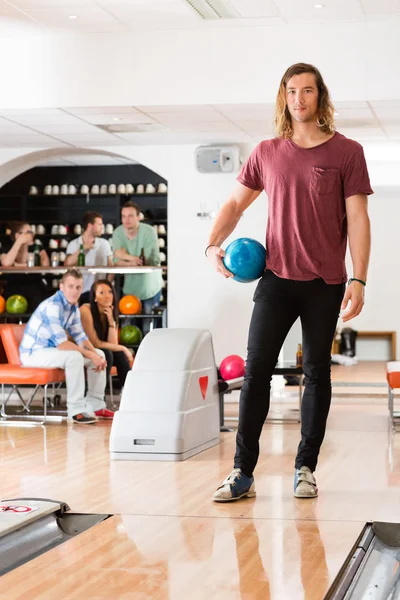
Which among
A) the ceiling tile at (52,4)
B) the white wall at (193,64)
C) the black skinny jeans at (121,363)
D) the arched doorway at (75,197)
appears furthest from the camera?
the arched doorway at (75,197)

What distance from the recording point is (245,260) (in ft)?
12.6

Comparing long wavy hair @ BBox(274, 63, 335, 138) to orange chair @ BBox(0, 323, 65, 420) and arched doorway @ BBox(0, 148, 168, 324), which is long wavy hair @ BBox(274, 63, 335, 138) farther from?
arched doorway @ BBox(0, 148, 168, 324)

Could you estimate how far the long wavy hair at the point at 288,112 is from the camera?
3.84 meters

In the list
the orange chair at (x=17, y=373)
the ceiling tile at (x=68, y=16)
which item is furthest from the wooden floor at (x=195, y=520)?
the ceiling tile at (x=68, y=16)

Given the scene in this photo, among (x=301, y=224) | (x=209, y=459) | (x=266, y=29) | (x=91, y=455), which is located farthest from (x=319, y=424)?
(x=266, y=29)

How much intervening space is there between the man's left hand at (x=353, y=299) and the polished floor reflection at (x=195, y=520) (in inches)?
30.2

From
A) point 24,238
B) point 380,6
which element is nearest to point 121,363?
point 24,238

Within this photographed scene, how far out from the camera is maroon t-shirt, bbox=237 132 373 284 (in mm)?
3811

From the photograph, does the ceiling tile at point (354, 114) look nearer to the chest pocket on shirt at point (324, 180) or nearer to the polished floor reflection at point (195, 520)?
the polished floor reflection at point (195, 520)

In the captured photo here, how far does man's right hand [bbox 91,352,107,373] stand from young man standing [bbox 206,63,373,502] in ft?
12.4

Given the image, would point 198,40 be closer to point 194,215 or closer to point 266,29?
point 266,29

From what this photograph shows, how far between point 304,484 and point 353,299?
2.76ft

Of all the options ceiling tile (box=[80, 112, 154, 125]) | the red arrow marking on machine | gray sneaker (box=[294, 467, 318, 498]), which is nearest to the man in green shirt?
ceiling tile (box=[80, 112, 154, 125])

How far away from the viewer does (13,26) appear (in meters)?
7.08
